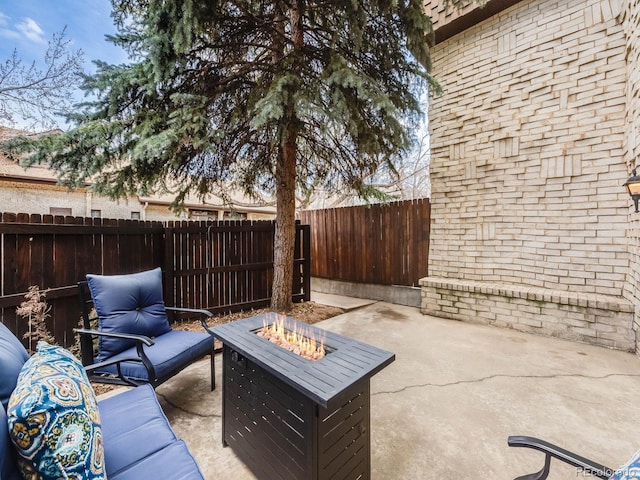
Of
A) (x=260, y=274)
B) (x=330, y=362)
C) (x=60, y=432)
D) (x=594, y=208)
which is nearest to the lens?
(x=60, y=432)

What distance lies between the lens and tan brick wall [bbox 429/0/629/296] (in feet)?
11.9

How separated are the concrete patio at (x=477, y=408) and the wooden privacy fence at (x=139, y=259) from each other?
5.25ft

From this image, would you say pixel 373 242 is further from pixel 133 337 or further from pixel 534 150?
pixel 133 337

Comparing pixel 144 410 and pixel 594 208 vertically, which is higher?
pixel 594 208

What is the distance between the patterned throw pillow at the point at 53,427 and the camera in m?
0.83

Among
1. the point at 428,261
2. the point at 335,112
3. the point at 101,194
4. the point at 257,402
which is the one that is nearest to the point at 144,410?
the point at 257,402

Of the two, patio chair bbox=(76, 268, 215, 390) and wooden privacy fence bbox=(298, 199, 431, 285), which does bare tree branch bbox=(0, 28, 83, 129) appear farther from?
wooden privacy fence bbox=(298, 199, 431, 285)

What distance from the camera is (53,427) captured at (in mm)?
880

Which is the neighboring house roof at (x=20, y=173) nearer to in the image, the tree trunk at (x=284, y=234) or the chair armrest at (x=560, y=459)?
the tree trunk at (x=284, y=234)

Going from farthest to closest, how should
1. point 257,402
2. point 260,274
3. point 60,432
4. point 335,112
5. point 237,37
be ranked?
point 260,274 → point 237,37 → point 335,112 → point 257,402 → point 60,432

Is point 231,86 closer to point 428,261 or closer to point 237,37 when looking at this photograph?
point 237,37

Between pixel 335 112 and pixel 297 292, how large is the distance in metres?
3.65

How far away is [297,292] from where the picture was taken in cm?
585

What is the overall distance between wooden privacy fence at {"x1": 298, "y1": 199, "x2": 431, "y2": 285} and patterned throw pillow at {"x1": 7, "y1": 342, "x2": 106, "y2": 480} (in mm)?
5327
